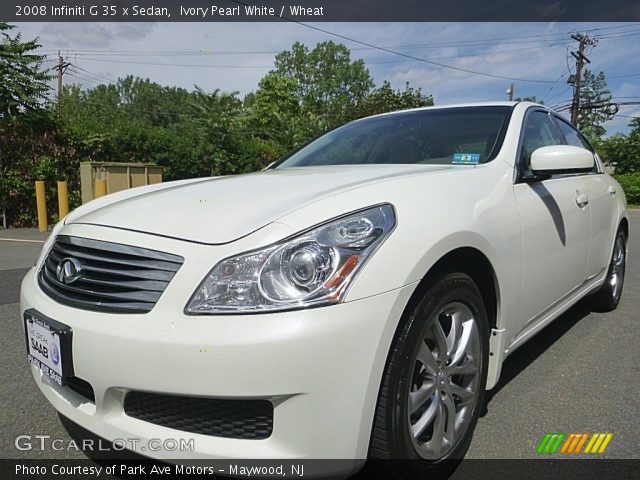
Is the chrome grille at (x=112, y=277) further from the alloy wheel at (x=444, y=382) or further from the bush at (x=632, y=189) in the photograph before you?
the bush at (x=632, y=189)

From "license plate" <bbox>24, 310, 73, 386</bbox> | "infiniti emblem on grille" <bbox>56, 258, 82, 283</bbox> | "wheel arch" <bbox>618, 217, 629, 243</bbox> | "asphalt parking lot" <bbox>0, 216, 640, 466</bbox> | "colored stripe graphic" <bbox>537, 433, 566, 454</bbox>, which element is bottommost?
"asphalt parking lot" <bbox>0, 216, 640, 466</bbox>

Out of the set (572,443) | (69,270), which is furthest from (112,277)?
(572,443)

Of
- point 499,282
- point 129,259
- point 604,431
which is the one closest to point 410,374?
point 499,282

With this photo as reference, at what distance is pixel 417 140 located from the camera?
2736mm

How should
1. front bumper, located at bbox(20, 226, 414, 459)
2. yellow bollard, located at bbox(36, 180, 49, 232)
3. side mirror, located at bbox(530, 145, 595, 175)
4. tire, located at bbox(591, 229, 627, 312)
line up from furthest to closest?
yellow bollard, located at bbox(36, 180, 49, 232), tire, located at bbox(591, 229, 627, 312), side mirror, located at bbox(530, 145, 595, 175), front bumper, located at bbox(20, 226, 414, 459)

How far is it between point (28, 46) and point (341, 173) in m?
10.9

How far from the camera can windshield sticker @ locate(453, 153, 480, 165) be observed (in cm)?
229

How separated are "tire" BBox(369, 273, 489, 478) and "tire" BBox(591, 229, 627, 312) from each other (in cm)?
241

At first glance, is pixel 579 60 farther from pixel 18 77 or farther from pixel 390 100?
pixel 18 77

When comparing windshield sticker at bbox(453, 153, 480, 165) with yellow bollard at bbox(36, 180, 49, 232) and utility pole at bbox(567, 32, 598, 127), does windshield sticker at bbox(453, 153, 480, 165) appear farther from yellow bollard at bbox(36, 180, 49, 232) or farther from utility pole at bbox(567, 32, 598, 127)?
utility pole at bbox(567, 32, 598, 127)

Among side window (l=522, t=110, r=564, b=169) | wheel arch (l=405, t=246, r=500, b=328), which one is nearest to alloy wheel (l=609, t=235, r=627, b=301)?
side window (l=522, t=110, r=564, b=169)

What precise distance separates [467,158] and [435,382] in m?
1.13

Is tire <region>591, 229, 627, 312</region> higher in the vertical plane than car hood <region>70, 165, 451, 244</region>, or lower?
lower

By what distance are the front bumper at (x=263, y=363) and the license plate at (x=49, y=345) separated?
0.11 m
